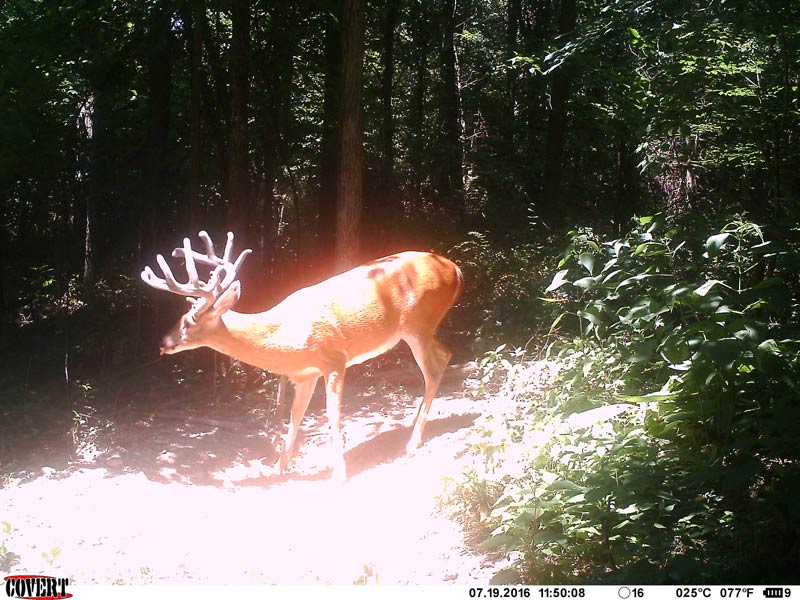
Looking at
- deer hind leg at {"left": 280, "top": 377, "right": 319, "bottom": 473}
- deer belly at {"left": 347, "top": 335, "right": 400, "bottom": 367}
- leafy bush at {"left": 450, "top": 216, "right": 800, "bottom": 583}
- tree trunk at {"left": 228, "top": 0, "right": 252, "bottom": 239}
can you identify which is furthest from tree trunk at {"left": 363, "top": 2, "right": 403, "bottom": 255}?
leafy bush at {"left": 450, "top": 216, "right": 800, "bottom": 583}

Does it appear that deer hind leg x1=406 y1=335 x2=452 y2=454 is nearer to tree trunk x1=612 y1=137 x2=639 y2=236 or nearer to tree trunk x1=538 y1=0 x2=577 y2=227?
tree trunk x1=612 y1=137 x2=639 y2=236

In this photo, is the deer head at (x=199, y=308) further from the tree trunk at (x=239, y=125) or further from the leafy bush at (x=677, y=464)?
the tree trunk at (x=239, y=125)

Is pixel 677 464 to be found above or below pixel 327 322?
below

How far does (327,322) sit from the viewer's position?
257 inches

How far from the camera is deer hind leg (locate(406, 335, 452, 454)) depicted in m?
7.05

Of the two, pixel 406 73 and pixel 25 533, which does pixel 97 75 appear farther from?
pixel 406 73

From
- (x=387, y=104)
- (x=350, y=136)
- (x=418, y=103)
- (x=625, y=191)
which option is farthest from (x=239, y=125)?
(x=625, y=191)

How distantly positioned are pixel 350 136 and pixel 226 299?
325cm

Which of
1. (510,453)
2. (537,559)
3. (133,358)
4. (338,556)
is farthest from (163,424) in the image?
(537,559)

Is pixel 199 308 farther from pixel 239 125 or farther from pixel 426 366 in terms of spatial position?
pixel 239 125

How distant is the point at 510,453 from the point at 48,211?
34.3 feet

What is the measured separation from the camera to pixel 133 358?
996cm

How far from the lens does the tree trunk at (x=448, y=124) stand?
15.8 metres

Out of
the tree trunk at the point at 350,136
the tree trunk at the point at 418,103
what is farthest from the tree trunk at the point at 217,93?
the tree trunk at the point at 418,103
